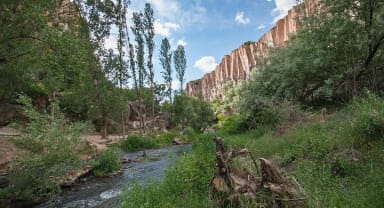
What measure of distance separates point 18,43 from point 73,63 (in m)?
2.30

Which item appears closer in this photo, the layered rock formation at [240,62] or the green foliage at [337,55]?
the green foliage at [337,55]

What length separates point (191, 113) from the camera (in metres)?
31.3

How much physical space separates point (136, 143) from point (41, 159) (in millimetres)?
11389

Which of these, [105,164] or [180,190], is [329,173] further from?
[105,164]

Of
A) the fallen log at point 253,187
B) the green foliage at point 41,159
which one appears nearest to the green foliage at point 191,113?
the green foliage at point 41,159

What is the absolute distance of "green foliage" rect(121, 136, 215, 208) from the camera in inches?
147

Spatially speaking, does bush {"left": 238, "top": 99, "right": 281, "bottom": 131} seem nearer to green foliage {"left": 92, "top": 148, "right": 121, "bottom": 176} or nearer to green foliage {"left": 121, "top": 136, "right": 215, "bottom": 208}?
green foliage {"left": 121, "top": 136, "right": 215, "bottom": 208}

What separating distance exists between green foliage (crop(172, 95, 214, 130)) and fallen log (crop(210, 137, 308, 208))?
27888mm

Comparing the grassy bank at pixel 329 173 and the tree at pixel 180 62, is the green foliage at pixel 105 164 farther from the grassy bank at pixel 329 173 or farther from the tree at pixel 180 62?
the tree at pixel 180 62

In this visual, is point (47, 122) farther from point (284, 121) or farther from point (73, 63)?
point (284, 121)

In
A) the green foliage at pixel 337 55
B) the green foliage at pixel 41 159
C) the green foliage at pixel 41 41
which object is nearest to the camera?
the green foliage at pixel 41 159

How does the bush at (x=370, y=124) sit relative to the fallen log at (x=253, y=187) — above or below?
above

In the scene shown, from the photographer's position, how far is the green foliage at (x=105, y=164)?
923 centimetres

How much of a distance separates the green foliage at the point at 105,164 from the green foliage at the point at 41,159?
196cm
